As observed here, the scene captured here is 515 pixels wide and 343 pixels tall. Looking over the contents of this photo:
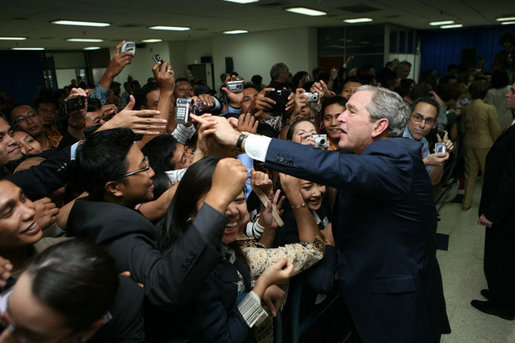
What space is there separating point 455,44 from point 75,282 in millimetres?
15162

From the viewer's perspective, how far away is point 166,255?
968 mm

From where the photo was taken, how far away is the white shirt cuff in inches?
45.9

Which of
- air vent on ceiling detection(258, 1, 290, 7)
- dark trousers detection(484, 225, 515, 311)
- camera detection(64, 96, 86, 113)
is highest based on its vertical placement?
air vent on ceiling detection(258, 1, 290, 7)

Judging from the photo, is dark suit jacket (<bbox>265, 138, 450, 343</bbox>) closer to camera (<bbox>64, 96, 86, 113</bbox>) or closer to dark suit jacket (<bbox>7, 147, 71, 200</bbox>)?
dark suit jacket (<bbox>7, 147, 71, 200</bbox>)

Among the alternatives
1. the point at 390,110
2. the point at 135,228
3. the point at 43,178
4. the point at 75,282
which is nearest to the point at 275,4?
the point at 390,110

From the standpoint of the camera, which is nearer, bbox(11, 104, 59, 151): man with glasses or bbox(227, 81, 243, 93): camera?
bbox(227, 81, 243, 93): camera

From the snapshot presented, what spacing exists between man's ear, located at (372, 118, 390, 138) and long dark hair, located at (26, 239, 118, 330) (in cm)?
106

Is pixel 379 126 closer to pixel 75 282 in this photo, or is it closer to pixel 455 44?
pixel 75 282

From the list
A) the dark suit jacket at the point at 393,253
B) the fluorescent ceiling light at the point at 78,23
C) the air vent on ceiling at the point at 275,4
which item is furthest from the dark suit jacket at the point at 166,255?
the fluorescent ceiling light at the point at 78,23

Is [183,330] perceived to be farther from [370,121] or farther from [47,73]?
[47,73]

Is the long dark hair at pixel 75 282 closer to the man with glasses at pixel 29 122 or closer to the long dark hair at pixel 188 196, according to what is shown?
the long dark hair at pixel 188 196

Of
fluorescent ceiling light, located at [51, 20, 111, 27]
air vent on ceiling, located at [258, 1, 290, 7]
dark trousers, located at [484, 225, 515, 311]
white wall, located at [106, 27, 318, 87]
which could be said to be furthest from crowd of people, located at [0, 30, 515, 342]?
white wall, located at [106, 27, 318, 87]

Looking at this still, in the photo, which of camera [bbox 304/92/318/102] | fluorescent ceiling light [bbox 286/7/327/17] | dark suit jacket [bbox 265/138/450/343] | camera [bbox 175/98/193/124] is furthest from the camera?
fluorescent ceiling light [bbox 286/7/327/17]

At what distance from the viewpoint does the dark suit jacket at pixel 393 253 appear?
128 centimetres
